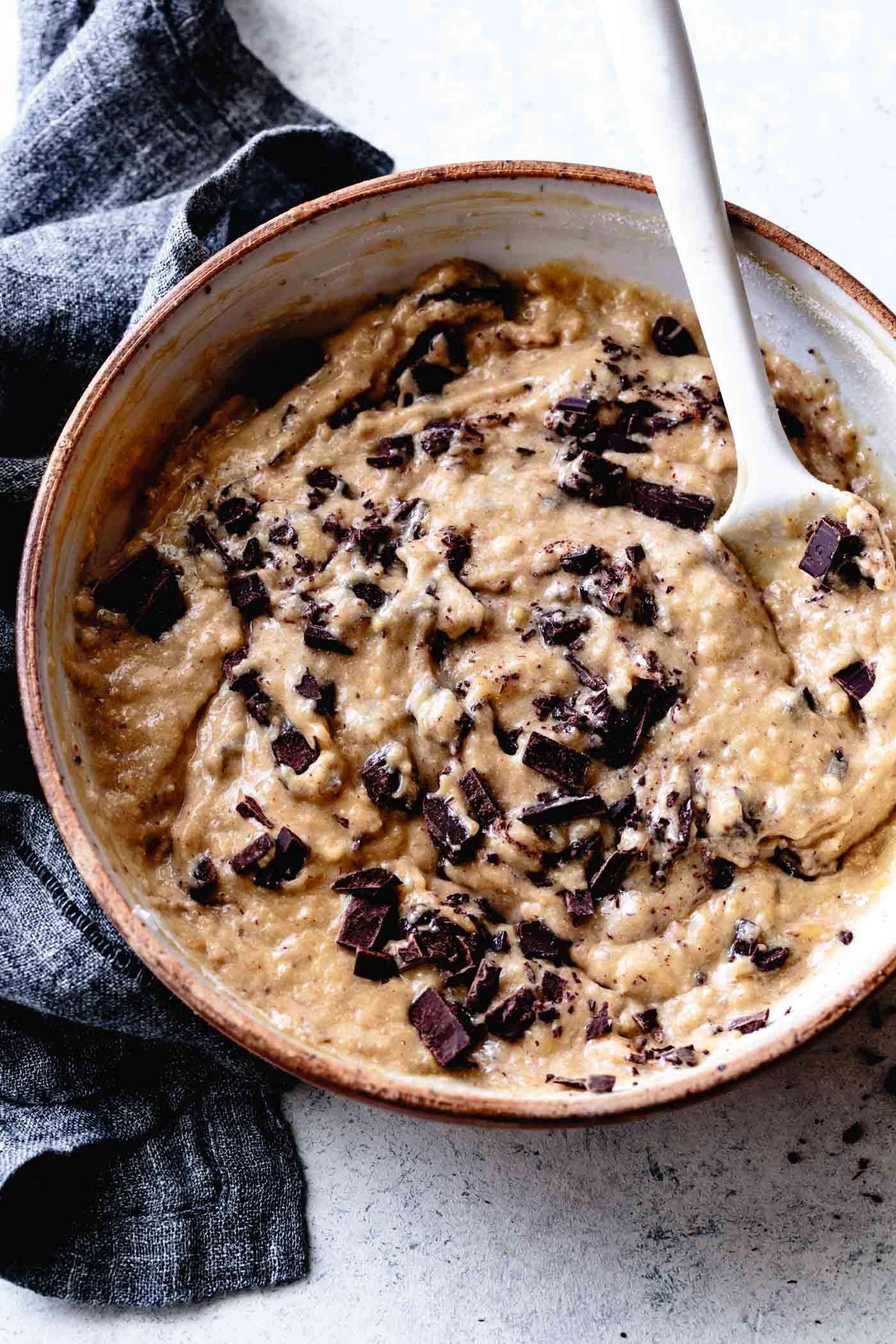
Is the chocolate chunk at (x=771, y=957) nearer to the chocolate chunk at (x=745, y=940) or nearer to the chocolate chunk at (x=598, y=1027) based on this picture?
the chocolate chunk at (x=745, y=940)

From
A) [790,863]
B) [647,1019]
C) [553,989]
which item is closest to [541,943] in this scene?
[553,989]

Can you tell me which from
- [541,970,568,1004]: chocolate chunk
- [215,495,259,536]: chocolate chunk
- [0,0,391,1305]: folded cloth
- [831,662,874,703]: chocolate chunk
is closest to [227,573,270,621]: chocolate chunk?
[215,495,259,536]: chocolate chunk

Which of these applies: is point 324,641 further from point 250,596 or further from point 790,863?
point 790,863

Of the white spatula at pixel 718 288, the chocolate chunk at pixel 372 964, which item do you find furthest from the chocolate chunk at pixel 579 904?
the white spatula at pixel 718 288

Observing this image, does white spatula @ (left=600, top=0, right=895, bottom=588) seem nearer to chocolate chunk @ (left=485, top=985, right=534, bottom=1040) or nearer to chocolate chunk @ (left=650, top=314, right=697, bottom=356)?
chocolate chunk @ (left=650, top=314, right=697, bottom=356)

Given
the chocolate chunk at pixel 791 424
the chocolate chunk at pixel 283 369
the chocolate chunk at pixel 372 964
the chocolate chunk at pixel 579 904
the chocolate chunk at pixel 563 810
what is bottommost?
the chocolate chunk at pixel 579 904

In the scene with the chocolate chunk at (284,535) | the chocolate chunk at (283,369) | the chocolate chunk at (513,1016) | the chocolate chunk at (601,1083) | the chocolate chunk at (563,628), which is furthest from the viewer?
the chocolate chunk at (283,369)

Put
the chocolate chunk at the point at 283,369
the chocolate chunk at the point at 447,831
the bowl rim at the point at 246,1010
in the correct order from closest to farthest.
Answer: the bowl rim at the point at 246,1010, the chocolate chunk at the point at 447,831, the chocolate chunk at the point at 283,369
